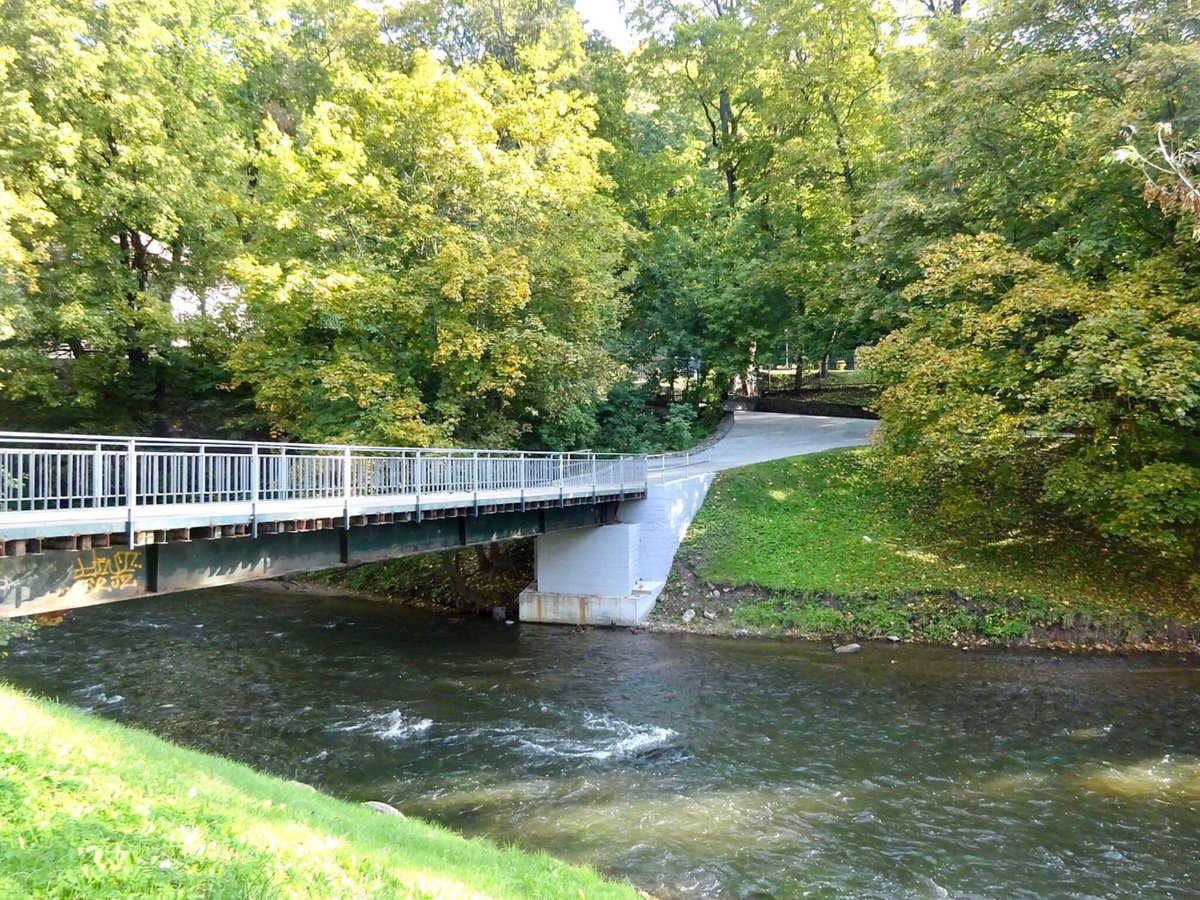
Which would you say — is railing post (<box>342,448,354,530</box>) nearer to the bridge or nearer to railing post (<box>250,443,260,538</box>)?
the bridge

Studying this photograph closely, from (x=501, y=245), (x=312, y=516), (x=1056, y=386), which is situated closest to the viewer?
(x=312, y=516)

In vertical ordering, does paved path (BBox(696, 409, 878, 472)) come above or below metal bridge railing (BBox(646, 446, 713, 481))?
above

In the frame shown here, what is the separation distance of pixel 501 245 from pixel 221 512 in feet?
45.9

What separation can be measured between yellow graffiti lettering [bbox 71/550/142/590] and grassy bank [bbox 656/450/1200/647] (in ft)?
44.6

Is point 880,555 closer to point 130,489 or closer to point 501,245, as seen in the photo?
point 501,245

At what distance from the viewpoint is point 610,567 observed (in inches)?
828

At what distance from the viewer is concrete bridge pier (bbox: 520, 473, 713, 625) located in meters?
20.7

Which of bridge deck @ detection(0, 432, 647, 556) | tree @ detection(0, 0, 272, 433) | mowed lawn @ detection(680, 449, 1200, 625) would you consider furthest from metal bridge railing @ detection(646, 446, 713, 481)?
tree @ detection(0, 0, 272, 433)

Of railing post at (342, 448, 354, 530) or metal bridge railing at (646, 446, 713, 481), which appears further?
metal bridge railing at (646, 446, 713, 481)

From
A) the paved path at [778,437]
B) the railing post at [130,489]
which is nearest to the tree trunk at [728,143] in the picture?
the paved path at [778,437]

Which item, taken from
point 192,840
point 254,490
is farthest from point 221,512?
point 192,840

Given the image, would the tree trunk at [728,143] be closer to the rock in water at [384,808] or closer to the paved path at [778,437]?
the paved path at [778,437]

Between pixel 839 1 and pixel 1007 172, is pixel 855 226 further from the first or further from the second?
pixel 839 1

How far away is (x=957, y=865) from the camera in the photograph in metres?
8.53
